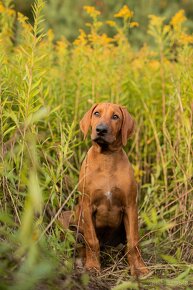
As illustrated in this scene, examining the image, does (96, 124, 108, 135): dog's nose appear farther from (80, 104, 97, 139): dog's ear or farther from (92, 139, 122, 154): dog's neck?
(80, 104, 97, 139): dog's ear

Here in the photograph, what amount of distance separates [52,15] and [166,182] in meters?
7.27

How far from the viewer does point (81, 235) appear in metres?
4.28

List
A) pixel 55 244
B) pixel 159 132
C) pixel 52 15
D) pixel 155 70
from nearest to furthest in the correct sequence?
pixel 55 244
pixel 159 132
pixel 155 70
pixel 52 15

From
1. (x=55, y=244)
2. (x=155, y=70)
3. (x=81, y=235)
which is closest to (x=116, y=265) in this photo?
(x=81, y=235)

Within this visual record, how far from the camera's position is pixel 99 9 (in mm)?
12078

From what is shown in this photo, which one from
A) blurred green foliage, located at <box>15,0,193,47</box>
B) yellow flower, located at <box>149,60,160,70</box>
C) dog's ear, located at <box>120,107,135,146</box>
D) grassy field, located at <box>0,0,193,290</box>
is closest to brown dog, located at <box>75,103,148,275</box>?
dog's ear, located at <box>120,107,135,146</box>

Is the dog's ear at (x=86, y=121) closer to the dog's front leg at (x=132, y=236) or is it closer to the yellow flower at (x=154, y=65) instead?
the dog's front leg at (x=132, y=236)

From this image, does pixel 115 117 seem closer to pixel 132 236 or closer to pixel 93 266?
pixel 132 236

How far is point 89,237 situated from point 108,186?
1.31 ft

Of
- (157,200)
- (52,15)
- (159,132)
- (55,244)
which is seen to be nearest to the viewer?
(55,244)

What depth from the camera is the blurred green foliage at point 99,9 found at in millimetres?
11234

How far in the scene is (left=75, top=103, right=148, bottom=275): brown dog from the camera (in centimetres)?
412

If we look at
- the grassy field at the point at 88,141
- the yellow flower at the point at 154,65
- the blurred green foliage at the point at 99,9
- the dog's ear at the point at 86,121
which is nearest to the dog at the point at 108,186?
the dog's ear at the point at 86,121

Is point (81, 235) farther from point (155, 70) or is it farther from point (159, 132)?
point (155, 70)
